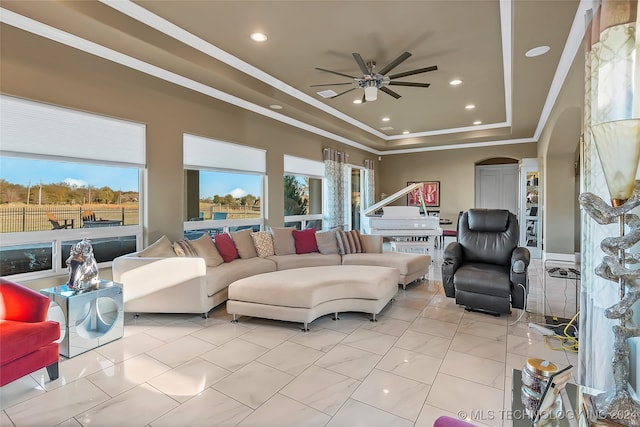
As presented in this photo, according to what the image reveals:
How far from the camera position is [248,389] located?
2295 millimetres

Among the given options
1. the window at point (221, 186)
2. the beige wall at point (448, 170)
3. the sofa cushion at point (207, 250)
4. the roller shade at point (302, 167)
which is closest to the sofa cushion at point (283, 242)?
the window at point (221, 186)

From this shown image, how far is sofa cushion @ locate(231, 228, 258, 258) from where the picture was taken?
15.8ft

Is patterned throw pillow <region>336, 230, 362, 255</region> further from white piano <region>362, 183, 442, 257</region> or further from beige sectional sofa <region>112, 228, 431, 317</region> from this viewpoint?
white piano <region>362, 183, 442, 257</region>

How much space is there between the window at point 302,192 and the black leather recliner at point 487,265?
3530mm

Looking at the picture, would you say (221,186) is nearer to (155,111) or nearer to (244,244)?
(244,244)

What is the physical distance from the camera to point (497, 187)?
9430 mm

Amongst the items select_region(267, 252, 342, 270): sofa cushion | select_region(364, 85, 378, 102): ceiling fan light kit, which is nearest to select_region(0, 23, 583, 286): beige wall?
select_region(267, 252, 342, 270): sofa cushion

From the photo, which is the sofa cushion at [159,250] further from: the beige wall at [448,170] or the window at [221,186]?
the beige wall at [448,170]

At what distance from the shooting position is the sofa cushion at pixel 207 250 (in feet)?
13.6

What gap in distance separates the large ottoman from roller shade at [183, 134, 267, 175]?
87.4 inches

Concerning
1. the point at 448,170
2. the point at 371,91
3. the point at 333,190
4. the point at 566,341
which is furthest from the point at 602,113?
the point at 448,170

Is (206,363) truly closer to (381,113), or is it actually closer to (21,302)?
(21,302)

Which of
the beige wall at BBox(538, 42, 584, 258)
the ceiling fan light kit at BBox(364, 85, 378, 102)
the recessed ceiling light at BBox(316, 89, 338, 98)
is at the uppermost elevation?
the recessed ceiling light at BBox(316, 89, 338, 98)

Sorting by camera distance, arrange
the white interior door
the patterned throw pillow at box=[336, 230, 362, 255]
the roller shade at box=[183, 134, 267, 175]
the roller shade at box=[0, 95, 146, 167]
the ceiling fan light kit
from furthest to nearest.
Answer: the white interior door → the patterned throw pillow at box=[336, 230, 362, 255] → the roller shade at box=[183, 134, 267, 175] → the ceiling fan light kit → the roller shade at box=[0, 95, 146, 167]
